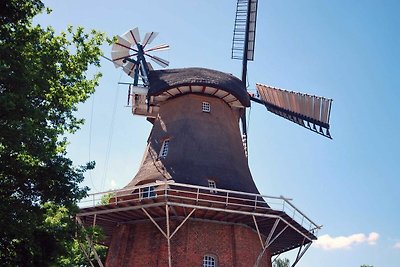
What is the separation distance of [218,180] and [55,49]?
27.6 feet

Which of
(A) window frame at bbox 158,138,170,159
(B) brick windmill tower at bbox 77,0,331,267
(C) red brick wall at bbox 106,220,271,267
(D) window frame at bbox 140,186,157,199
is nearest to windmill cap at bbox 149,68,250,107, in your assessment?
(B) brick windmill tower at bbox 77,0,331,267

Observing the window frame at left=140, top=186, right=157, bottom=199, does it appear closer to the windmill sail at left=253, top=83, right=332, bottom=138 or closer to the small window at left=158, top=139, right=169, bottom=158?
the small window at left=158, top=139, right=169, bottom=158

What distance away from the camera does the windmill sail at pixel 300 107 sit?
2144 cm

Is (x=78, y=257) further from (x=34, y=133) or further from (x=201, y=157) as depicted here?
(x=34, y=133)

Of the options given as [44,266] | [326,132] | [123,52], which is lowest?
[44,266]

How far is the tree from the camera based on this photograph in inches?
367

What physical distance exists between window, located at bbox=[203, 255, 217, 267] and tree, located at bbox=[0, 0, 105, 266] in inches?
237

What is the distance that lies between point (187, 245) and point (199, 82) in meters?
7.75

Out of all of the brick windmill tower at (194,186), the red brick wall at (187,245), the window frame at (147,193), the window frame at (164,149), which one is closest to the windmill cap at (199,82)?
the brick windmill tower at (194,186)

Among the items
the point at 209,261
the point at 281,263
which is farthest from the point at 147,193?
the point at 281,263

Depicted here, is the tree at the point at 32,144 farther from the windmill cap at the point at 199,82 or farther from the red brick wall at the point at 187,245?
the windmill cap at the point at 199,82

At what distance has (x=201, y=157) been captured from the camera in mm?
17578

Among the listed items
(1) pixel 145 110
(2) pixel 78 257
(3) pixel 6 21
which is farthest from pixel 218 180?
(2) pixel 78 257

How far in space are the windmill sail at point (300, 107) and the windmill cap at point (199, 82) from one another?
296 cm
